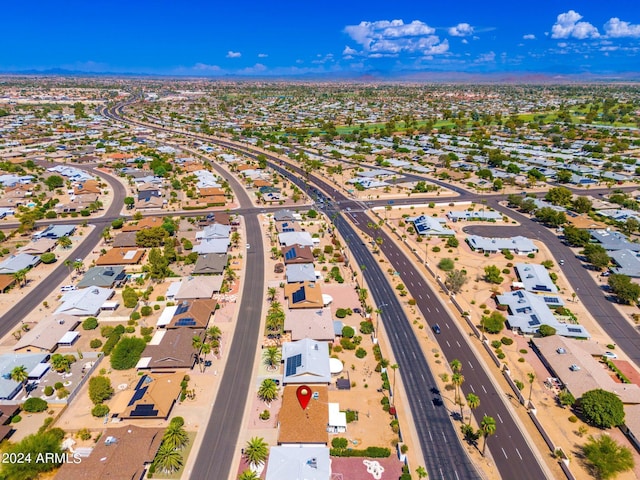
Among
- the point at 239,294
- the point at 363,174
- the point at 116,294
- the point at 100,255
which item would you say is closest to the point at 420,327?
the point at 239,294

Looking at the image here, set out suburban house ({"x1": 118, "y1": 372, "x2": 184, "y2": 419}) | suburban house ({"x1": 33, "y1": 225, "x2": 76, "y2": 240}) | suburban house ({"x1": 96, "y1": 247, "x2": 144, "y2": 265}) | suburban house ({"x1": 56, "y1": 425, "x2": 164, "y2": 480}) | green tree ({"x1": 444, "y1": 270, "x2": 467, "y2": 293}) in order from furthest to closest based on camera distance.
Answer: suburban house ({"x1": 33, "y1": 225, "x2": 76, "y2": 240})
suburban house ({"x1": 96, "y1": 247, "x2": 144, "y2": 265})
green tree ({"x1": 444, "y1": 270, "x2": 467, "y2": 293})
suburban house ({"x1": 118, "y1": 372, "x2": 184, "y2": 419})
suburban house ({"x1": 56, "y1": 425, "x2": 164, "y2": 480})

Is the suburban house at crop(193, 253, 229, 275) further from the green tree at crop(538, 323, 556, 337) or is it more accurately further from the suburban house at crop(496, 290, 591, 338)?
the green tree at crop(538, 323, 556, 337)

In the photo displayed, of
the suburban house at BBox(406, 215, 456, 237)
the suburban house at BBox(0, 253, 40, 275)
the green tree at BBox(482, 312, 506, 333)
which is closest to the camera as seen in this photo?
the green tree at BBox(482, 312, 506, 333)

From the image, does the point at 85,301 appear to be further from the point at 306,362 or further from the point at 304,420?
the point at 304,420

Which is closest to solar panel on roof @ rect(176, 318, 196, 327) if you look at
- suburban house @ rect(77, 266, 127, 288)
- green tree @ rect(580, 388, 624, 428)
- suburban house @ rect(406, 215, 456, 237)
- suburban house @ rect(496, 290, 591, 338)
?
suburban house @ rect(77, 266, 127, 288)

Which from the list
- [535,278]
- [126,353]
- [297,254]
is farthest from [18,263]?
[535,278]
